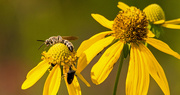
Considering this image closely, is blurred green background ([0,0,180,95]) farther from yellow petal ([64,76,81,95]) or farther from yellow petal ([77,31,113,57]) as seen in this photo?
yellow petal ([64,76,81,95])

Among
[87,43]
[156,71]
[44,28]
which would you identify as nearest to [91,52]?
[87,43]

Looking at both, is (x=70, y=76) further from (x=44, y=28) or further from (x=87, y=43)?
(x=44, y=28)

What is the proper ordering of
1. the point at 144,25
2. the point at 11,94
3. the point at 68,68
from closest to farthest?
the point at 68,68 < the point at 144,25 < the point at 11,94

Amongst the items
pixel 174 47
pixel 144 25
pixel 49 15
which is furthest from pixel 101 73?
pixel 49 15

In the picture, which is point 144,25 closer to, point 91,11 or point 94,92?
point 94,92

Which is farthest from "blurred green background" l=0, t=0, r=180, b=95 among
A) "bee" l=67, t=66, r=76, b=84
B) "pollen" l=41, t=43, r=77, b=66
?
"bee" l=67, t=66, r=76, b=84

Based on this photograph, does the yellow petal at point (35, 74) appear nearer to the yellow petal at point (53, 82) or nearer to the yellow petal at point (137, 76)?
the yellow petal at point (53, 82)

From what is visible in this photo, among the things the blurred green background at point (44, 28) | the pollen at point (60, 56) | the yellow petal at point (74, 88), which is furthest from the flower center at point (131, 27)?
the blurred green background at point (44, 28)
